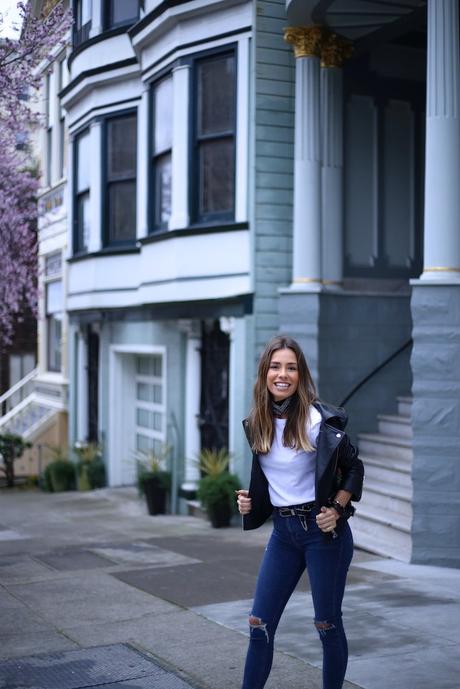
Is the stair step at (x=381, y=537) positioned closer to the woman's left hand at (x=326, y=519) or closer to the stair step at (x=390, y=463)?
the stair step at (x=390, y=463)

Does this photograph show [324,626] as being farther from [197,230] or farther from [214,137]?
[214,137]

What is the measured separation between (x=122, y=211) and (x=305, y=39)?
513 centimetres

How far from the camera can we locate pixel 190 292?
1286cm

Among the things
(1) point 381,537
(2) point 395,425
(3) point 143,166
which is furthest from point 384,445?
(3) point 143,166

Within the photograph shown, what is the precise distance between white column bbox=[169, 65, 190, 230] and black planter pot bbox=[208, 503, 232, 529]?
365 centimetres

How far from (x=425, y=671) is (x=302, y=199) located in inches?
268

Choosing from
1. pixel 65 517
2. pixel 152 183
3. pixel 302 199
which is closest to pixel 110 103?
pixel 152 183

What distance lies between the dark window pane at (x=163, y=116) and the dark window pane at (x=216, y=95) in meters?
0.87

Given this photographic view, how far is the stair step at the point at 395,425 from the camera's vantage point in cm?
1153

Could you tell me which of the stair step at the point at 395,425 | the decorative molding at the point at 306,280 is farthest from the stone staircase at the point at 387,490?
the decorative molding at the point at 306,280

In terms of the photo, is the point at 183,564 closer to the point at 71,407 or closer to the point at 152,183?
the point at 152,183

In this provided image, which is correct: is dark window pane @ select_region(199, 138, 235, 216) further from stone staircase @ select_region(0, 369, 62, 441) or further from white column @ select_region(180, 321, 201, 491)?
stone staircase @ select_region(0, 369, 62, 441)

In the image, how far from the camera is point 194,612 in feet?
24.5

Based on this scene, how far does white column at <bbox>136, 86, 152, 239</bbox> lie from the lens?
14094 mm
